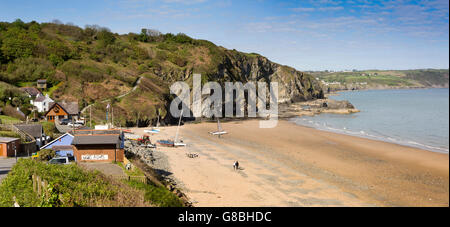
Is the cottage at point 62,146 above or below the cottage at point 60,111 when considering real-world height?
below

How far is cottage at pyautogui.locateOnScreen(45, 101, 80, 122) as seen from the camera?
46938 mm

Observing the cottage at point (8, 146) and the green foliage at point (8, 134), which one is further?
the green foliage at point (8, 134)

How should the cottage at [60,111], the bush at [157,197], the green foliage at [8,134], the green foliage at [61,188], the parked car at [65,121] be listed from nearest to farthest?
the green foliage at [61,188] → the bush at [157,197] → the green foliage at [8,134] → the parked car at [65,121] → the cottage at [60,111]

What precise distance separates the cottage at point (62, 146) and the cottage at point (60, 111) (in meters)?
23.4

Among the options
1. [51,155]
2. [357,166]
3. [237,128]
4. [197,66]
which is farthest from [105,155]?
[197,66]

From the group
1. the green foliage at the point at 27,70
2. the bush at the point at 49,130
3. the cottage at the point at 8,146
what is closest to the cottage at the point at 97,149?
the cottage at the point at 8,146

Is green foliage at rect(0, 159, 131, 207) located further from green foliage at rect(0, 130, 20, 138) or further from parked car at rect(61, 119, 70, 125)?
parked car at rect(61, 119, 70, 125)

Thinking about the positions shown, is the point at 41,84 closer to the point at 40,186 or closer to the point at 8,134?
the point at 8,134

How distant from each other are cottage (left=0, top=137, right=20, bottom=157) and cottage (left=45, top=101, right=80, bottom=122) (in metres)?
23.1

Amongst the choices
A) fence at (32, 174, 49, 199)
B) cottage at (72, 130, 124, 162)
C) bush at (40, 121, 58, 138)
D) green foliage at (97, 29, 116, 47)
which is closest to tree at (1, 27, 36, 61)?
green foliage at (97, 29, 116, 47)

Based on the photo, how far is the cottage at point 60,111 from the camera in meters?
46.9

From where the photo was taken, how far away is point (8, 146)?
24656 mm

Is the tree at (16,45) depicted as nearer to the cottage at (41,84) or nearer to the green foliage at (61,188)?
the cottage at (41,84)
